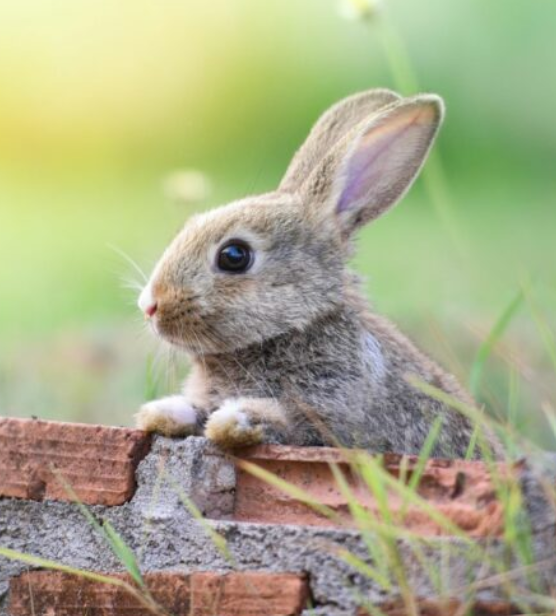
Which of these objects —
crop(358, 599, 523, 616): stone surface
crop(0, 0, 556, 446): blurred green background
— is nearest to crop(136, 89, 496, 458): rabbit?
crop(358, 599, 523, 616): stone surface

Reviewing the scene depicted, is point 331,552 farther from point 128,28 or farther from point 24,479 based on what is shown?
point 128,28

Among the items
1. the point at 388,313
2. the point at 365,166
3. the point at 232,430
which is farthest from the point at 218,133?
the point at 232,430

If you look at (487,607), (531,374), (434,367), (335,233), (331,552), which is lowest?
(487,607)

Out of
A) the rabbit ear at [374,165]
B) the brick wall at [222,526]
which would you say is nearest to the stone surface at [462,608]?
the brick wall at [222,526]

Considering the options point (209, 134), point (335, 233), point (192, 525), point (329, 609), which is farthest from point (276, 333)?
point (209, 134)

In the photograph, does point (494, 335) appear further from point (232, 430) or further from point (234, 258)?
point (234, 258)

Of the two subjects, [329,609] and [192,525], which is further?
[192,525]

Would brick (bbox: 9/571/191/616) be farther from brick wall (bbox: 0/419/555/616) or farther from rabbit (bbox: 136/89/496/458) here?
rabbit (bbox: 136/89/496/458)
